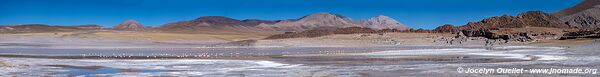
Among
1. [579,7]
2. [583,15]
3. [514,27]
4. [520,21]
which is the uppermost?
[579,7]

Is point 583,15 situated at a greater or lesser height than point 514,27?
greater

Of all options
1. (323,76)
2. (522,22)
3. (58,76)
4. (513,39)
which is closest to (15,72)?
(58,76)

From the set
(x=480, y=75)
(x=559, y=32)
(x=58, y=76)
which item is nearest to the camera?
(x=480, y=75)

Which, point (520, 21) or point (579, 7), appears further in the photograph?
point (579, 7)

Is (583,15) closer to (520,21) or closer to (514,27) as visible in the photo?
(520,21)

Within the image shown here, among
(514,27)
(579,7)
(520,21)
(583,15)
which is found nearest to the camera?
(514,27)

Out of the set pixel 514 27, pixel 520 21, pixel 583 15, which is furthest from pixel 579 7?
pixel 514 27

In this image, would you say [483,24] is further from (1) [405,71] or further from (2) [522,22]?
(1) [405,71]

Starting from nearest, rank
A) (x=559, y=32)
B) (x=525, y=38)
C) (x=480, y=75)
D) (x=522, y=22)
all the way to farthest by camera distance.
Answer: (x=480, y=75) < (x=525, y=38) < (x=559, y=32) < (x=522, y=22)

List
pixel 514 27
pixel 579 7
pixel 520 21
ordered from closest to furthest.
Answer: pixel 514 27, pixel 520 21, pixel 579 7
